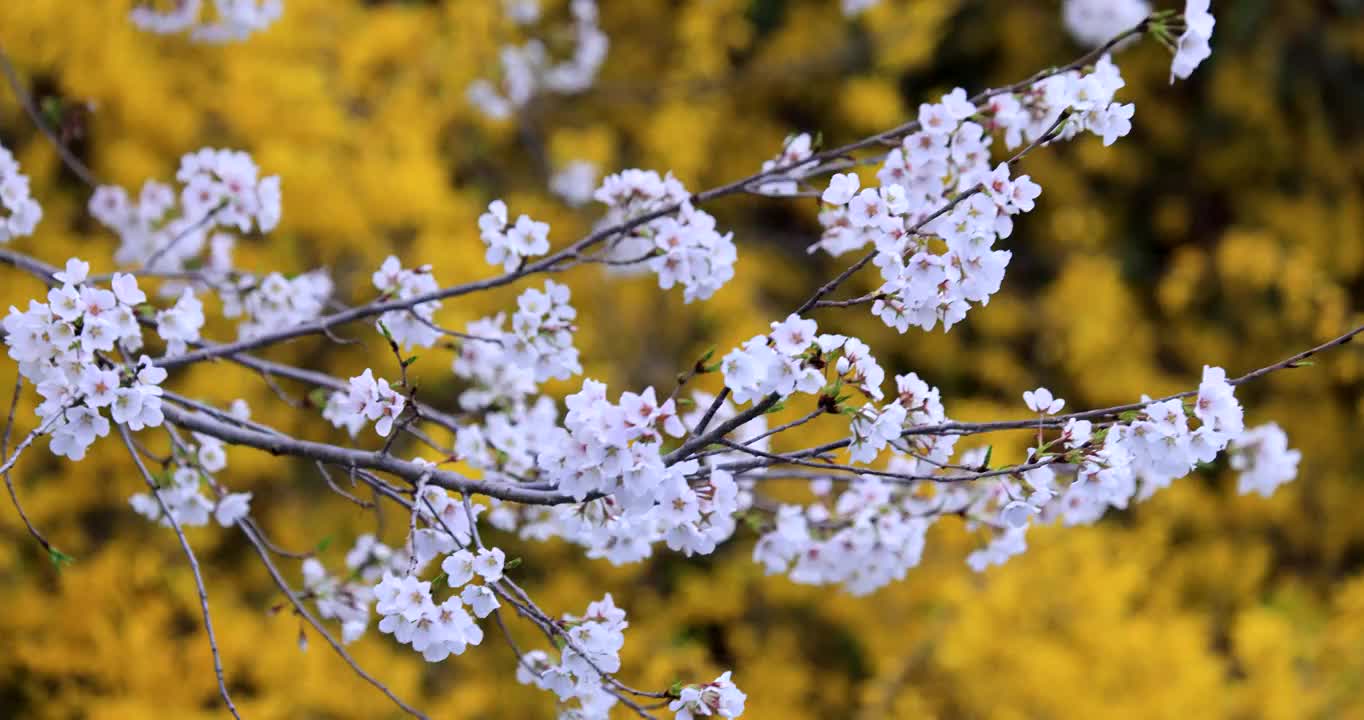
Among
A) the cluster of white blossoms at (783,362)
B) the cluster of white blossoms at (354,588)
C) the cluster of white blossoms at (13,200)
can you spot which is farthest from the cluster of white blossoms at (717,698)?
the cluster of white blossoms at (13,200)

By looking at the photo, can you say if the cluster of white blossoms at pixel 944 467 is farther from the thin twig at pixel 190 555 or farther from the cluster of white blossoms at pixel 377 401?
the thin twig at pixel 190 555

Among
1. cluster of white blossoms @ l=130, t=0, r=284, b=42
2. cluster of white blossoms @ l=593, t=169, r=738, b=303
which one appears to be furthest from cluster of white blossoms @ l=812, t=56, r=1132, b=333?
cluster of white blossoms @ l=130, t=0, r=284, b=42

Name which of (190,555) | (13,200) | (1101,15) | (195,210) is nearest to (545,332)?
(190,555)

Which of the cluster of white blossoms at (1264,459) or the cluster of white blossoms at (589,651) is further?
the cluster of white blossoms at (1264,459)

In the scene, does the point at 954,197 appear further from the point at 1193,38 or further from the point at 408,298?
the point at 408,298

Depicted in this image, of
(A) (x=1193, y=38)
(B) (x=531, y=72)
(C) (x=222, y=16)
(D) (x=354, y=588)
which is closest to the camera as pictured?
(A) (x=1193, y=38)

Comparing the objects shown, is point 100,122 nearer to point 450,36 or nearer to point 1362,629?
point 450,36
